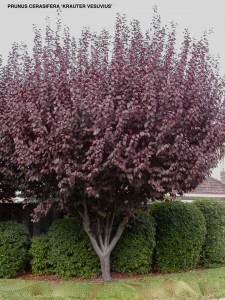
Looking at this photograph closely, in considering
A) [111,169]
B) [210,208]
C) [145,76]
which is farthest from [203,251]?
[145,76]

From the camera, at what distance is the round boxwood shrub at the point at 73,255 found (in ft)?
30.6

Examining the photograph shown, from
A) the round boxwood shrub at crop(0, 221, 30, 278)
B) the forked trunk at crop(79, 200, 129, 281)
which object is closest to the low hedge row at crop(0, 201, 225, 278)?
the round boxwood shrub at crop(0, 221, 30, 278)

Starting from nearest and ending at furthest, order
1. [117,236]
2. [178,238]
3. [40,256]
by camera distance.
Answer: [117,236], [40,256], [178,238]

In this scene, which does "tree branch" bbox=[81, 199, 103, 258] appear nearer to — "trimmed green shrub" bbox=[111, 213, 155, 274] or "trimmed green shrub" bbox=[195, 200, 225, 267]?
"trimmed green shrub" bbox=[111, 213, 155, 274]

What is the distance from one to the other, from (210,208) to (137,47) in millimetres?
4617

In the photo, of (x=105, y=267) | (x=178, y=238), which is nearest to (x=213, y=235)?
(x=178, y=238)

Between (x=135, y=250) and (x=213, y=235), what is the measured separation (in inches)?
97.8

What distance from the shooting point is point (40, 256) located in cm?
955

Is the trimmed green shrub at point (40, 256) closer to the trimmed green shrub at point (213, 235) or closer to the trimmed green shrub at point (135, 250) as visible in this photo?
the trimmed green shrub at point (135, 250)

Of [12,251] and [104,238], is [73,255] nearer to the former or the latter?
[104,238]

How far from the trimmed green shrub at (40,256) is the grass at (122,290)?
1.18 meters

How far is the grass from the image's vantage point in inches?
278

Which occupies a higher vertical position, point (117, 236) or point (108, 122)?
point (108, 122)

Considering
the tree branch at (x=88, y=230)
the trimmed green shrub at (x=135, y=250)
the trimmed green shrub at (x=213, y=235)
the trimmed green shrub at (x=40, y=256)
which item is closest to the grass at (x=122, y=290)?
the tree branch at (x=88, y=230)
